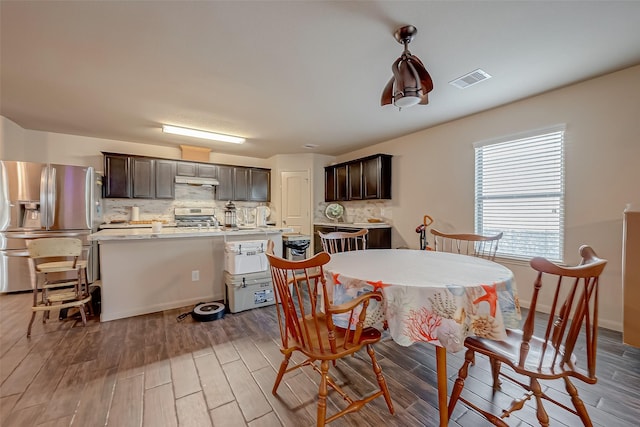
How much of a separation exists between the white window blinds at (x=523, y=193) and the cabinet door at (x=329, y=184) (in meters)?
2.89

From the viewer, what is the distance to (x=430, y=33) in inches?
74.9

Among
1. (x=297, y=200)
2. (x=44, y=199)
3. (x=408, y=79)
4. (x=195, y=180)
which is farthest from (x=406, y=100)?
(x=44, y=199)

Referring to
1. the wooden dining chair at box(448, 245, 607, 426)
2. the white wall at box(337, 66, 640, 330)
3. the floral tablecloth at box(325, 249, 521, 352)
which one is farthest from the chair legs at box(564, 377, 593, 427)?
the white wall at box(337, 66, 640, 330)

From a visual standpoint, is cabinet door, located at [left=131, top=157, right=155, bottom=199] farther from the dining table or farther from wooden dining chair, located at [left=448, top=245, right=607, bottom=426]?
wooden dining chair, located at [left=448, top=245, right=607, bottom=426]

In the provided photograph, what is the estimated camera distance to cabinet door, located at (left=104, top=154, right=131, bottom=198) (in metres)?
4.46

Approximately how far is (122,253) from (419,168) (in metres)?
4.19

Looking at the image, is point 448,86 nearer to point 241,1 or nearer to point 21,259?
point 241,1

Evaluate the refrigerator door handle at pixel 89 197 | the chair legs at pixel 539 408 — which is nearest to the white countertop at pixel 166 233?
the refrigerator door handle at pixel 89 197

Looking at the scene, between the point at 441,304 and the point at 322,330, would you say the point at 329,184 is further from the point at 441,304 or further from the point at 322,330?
the point at 441,304

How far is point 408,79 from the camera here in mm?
1725

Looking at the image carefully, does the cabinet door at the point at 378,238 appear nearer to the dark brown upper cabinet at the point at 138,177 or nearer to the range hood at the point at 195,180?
the range hood at the point at 195,180

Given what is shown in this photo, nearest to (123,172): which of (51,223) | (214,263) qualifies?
(51,223)

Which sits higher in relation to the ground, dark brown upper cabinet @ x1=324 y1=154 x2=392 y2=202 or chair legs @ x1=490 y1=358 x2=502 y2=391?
dark brown upper cabinet @ x1=324 y1=154 x2=392 y2=202

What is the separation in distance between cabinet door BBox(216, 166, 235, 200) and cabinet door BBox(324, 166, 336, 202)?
2060 mm
